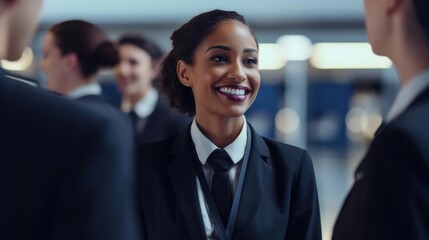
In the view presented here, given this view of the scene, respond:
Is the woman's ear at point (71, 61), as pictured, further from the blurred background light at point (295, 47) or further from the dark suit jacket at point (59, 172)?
the blurred background light at point (295, 47)

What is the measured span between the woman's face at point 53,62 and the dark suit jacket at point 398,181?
2.36 m

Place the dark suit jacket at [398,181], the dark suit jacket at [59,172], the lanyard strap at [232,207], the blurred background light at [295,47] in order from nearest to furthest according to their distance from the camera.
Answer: the dark suit jacket at [59,172]
the dark suit jacket at [398,181]
the lanyard strap at [232,207]
the blurred background light at [295,47]

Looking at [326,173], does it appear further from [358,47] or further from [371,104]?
[358,47]

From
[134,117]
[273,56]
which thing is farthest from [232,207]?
[273,56]

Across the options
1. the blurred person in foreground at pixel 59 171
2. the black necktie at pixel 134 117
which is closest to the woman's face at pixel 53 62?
the black necktie at pixel 134 117

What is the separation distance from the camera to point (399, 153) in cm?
122

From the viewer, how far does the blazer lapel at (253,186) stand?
5.71 ft

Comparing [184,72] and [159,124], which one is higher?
[184,72]

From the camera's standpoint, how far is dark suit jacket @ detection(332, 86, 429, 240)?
1.22 meters

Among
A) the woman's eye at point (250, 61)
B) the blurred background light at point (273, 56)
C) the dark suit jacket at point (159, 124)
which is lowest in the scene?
the dark suit jacket at point (159, 124)

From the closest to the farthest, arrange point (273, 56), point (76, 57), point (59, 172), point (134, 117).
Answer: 1. point (59, 172)
2. point (76, 57)
3. point (134, 117)
4. point (273, 56)

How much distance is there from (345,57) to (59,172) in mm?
9300

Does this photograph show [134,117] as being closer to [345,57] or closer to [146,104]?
[146,104]

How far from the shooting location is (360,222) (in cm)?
129
